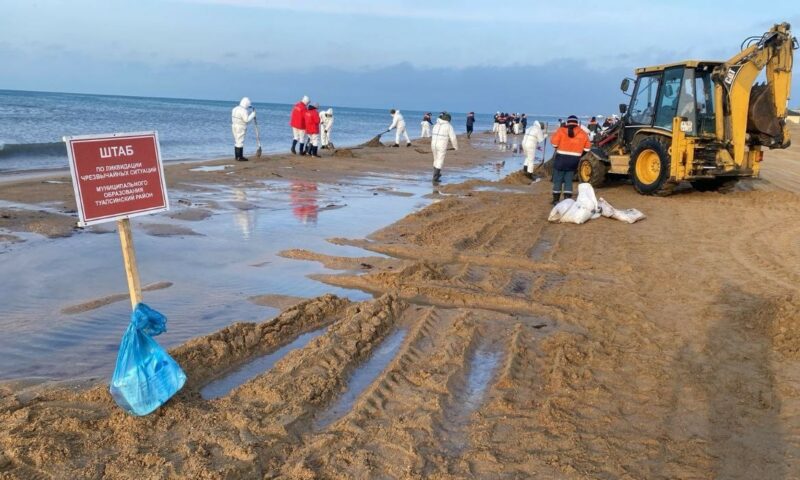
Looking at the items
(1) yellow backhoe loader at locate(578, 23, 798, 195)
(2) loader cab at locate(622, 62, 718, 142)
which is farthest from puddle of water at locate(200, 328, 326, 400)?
(2) loader cab at locate(622, 62, 718, 142)

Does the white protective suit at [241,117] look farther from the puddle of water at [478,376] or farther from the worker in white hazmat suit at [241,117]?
the puddle of water at [478,376]

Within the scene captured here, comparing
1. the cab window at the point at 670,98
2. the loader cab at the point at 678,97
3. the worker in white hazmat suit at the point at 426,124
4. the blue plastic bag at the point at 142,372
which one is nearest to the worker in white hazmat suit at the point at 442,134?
the loader cab at the point at 678,97

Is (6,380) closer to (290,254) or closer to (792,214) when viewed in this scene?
(290,254)

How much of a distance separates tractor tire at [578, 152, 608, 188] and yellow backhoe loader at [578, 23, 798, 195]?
1.08m

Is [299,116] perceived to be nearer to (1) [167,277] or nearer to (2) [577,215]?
(2) [577,215]

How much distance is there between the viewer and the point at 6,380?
3.81m

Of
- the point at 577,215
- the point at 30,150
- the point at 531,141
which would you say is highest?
the point at 531,141

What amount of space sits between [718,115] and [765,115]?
39.2 inches

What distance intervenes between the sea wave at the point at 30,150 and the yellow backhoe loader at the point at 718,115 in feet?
59.4

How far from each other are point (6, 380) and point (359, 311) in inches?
100

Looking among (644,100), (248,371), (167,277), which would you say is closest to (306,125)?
(644,100)

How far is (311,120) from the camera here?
64.4 feet

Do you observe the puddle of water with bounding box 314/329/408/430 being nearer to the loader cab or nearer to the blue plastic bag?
the blue plastic bag

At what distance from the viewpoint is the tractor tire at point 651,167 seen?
11781mm
